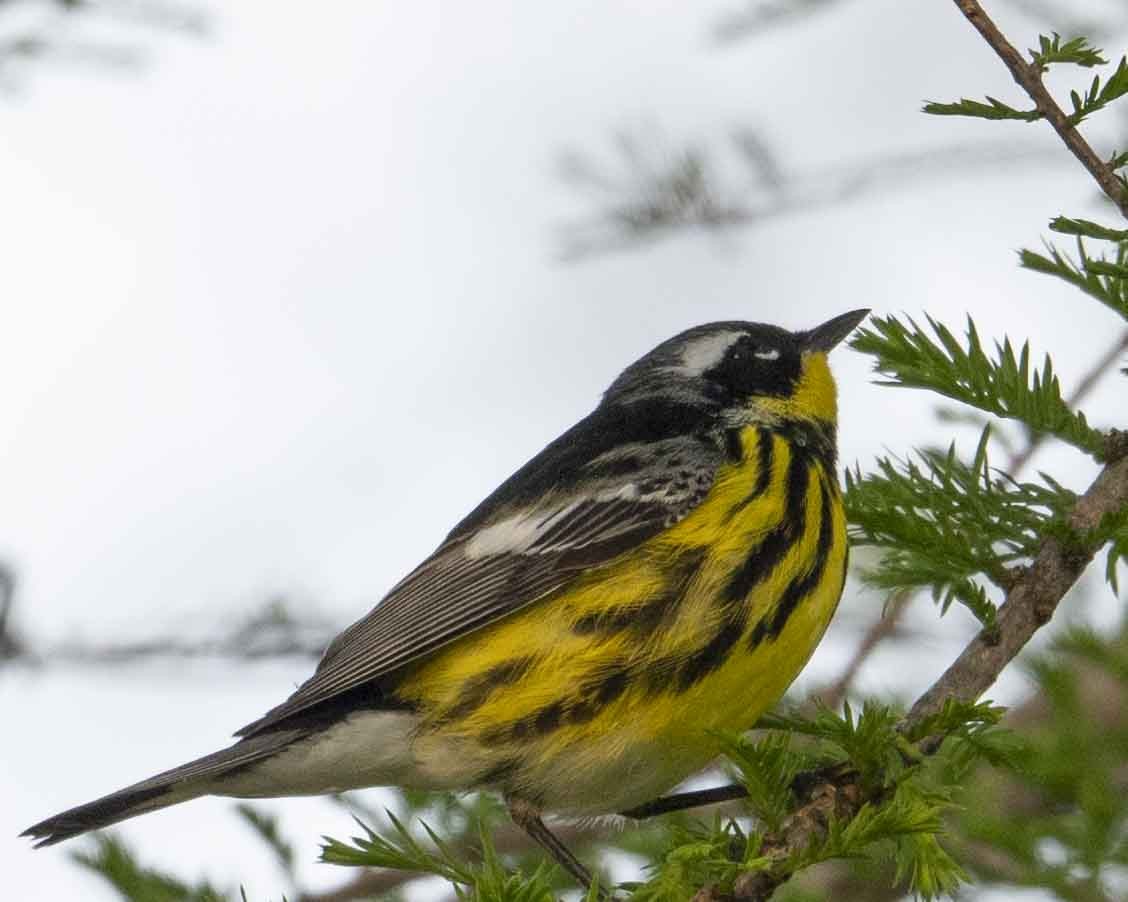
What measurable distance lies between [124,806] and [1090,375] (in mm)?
2349

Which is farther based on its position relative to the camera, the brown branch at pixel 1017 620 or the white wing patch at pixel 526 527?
the white wing patch at pixel 526 527

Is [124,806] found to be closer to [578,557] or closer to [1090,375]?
[578,557]

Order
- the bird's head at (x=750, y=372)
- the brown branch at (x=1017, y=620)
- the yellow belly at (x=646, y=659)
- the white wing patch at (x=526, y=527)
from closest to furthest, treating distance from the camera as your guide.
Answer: the brown branch at (x=1017, y=620), the yellow belly at (x=646, y=659), the white wing patch at (x=526, y=527), the bird's head at (x=750, y=372)

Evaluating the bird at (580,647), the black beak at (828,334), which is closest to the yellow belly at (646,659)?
the bird at (580,647)

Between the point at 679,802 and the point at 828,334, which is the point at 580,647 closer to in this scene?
the point at 679,802

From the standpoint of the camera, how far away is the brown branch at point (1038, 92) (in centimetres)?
237

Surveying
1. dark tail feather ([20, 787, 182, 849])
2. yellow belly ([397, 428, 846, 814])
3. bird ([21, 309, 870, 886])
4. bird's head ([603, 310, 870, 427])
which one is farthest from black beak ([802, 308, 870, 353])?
dark tail feather ([20, 787, 182, 849])

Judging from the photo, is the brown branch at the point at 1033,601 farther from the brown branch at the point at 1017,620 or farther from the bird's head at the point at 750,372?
the bird's head at the point at 750,372

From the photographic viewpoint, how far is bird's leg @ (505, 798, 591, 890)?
12.4 feet

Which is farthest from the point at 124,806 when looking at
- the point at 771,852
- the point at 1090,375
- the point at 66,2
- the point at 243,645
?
the point at 1090,375

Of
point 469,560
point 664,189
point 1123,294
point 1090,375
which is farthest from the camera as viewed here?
point 664,189

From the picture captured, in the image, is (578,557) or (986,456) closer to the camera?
(986,456)

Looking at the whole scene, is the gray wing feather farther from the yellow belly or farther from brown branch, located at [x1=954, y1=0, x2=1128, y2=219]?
brown branch, located at [x1=954, y1=0, x2=1128, y2=219]

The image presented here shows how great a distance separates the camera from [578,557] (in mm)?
3852
